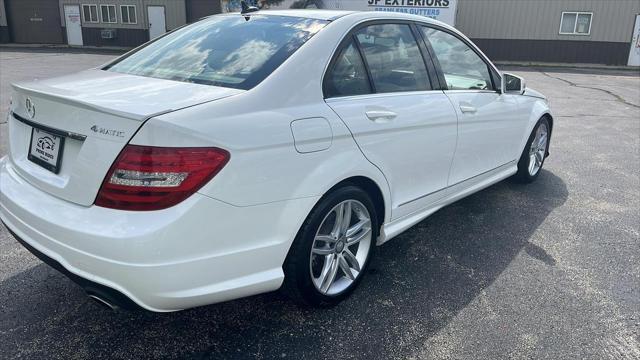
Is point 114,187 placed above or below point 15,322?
above

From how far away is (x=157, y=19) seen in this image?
84.8 ft

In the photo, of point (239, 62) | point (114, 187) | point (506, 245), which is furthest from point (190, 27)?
point (506, 245)

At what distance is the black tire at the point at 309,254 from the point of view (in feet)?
8.30

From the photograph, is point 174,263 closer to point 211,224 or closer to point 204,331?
point 211,224

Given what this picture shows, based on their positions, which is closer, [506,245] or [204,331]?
[204,331]

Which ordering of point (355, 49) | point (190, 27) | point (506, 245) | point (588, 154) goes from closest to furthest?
point (355, 49), point (190, 27), point (506, 245), point (588, 154)

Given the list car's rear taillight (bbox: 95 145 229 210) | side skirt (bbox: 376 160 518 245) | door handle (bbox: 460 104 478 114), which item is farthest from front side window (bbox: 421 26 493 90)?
car's rear taillight (bbox: 95 145 229 210)

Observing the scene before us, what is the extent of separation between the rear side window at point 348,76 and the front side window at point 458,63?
86 cm

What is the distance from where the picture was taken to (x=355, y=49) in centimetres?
293

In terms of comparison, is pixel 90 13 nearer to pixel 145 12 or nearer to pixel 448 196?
pixel 145 12

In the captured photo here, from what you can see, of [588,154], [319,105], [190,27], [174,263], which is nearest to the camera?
[174,263]

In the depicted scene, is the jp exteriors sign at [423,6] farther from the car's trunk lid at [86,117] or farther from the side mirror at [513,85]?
the car's trunk lid at [86,117]

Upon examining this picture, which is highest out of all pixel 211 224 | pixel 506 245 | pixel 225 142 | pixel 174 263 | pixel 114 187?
pixel 225 142

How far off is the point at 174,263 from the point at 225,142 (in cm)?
55
